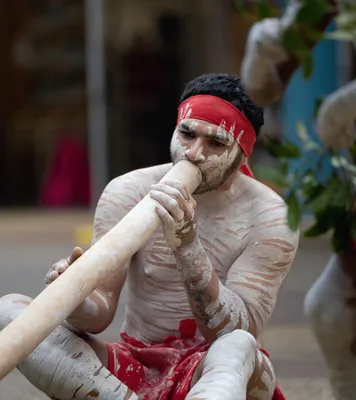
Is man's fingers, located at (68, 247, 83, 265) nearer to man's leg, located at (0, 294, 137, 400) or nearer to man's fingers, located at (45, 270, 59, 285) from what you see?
man's fingers, located at (45, 270, 59, 285)

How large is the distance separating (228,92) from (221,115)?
9 centimetres

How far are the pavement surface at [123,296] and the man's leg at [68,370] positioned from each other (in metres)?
1.34

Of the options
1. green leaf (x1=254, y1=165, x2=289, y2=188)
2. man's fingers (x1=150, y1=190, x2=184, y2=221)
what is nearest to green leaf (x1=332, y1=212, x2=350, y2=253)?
green leaf (x1=254, y1=165, x2=289, y2=188)

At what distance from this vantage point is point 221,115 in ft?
10.2

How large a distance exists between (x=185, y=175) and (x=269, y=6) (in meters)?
0.50

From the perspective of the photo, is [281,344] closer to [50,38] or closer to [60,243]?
[60,243]

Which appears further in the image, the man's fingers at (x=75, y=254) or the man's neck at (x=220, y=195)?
the man's neck at (x=220, y=195)

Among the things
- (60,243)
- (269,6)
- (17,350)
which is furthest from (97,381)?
(60,243)

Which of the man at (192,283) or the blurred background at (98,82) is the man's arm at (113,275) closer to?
the man at (192,283)

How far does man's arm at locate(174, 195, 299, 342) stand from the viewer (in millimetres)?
2943

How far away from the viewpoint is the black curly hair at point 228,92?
10.4ft

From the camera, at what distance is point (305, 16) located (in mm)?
2340

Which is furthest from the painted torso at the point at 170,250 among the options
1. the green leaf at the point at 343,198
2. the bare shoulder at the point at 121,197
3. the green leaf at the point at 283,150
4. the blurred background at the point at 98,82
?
the blurred background at the point at 98,82

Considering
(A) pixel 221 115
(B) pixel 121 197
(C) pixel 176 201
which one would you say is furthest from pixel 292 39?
(B) pixel 121 197
